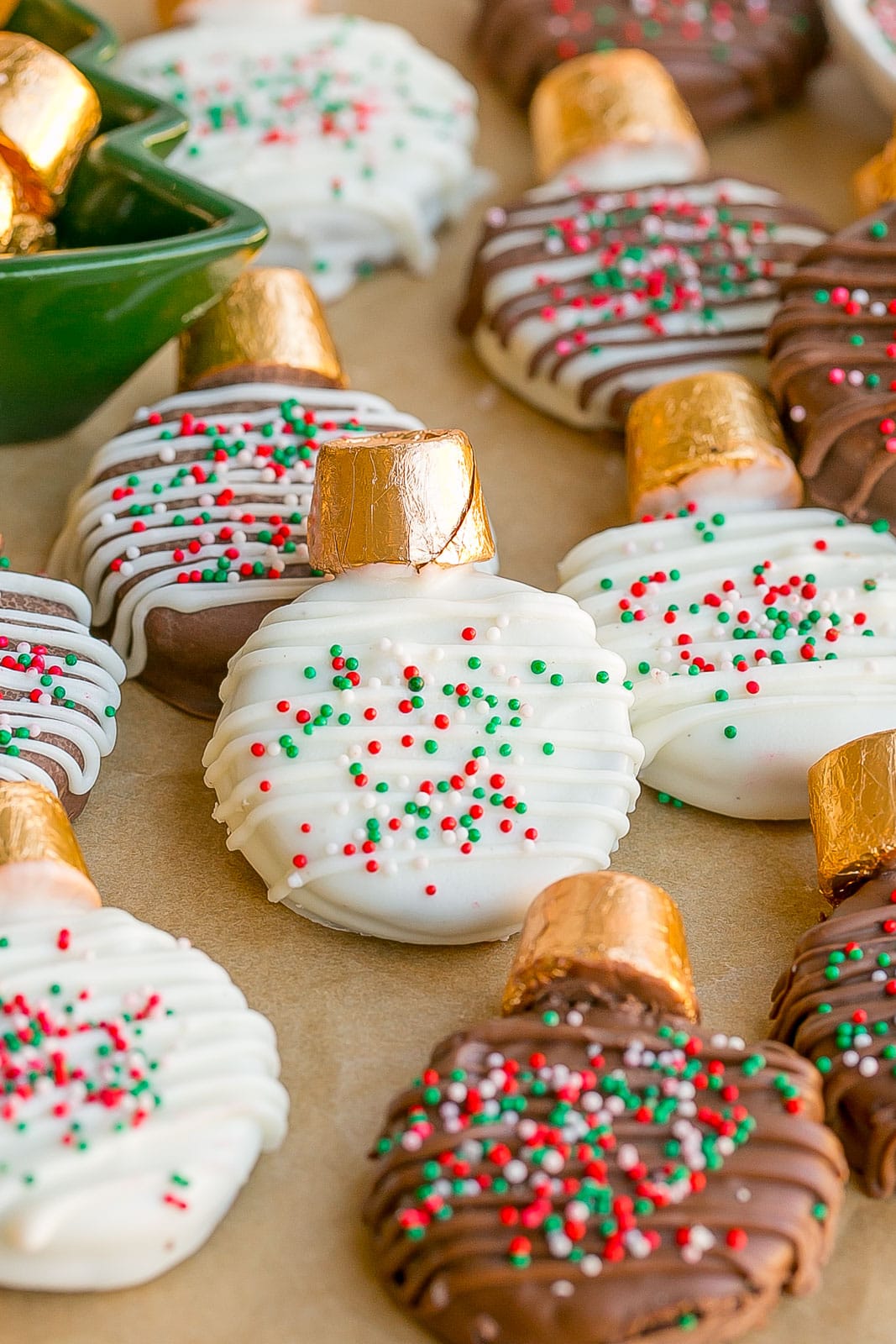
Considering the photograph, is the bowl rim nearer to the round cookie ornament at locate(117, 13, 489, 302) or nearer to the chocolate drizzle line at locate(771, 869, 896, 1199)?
the round cookie ornament at locate(117, 13, 489, 302)

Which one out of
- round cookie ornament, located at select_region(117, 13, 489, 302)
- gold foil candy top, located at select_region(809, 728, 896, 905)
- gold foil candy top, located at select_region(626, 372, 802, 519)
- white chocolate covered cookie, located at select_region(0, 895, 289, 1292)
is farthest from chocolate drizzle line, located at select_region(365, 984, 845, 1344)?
round cookie ornament, located at select_region(117, 13, 489, 302)

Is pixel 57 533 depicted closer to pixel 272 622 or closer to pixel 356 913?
pixel 272 622

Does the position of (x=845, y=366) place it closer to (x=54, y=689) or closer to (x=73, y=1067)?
(x=54, y=689)

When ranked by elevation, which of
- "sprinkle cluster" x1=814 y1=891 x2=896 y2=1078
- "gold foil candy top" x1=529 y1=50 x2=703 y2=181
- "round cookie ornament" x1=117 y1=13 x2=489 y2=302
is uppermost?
"gold foil candy top" x1=529 y1=50 x2=703 y2=181

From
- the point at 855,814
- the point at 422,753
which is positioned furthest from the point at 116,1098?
the point at 855,814

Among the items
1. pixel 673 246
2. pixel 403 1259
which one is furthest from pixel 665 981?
pixel 673 246

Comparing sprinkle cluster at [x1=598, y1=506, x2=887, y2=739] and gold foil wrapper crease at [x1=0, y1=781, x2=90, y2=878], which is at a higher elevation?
sprinkle cluster at [x1=598, y1=506, x2=887, y2=739]

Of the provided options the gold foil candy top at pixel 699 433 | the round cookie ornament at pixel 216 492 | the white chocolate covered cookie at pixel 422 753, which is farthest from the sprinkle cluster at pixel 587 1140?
the gold foil candy top at pixel 699 433
